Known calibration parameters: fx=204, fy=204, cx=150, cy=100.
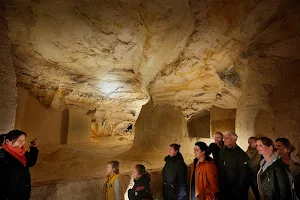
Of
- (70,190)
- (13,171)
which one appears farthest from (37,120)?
(13,171)

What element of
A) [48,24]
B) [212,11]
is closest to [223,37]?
[212,11]

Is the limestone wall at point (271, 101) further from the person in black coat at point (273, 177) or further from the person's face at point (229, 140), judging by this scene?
the person in black coat at point (273, 177)

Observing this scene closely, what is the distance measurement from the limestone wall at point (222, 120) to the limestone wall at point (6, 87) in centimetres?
743

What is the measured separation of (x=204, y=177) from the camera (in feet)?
8.55

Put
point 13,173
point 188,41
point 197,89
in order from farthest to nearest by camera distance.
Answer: point 197,89 < point 188,41 < point 13,173

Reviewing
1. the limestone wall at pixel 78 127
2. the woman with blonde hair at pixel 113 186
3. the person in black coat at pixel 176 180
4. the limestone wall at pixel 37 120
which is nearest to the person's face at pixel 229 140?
the person in black coat at pixel 176 180

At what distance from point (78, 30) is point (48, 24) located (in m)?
0.73

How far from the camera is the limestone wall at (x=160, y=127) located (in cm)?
781

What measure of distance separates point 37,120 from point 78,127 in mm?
2265

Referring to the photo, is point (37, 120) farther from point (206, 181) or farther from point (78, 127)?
point (206, 181)

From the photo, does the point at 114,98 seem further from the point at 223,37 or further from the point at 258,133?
the point at 258,133

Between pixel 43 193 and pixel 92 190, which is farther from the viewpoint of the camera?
pixel 92 190

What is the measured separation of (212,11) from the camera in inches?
189

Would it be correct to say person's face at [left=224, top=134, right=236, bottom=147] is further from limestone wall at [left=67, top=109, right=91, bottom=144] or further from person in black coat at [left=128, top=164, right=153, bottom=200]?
limestone wall at [left=67, top=109, right=91, bottom=144]
